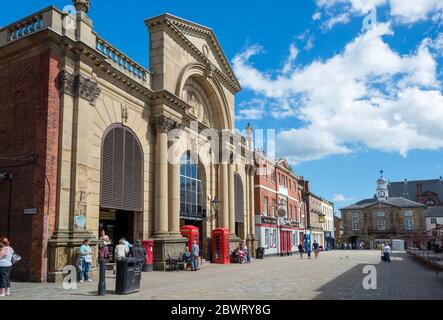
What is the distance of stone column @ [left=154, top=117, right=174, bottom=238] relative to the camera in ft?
67.4

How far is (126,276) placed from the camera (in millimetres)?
11070

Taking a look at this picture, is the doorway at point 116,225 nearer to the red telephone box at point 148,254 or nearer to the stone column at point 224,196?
the red telephone box at point 148,254

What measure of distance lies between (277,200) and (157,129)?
87.5 feet

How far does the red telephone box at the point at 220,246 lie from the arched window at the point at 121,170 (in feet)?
23.5

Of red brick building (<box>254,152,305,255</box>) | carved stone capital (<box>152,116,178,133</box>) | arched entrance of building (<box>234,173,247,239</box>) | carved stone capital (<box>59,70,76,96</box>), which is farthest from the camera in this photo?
red brick building (<box>254,152,305,255</box>)

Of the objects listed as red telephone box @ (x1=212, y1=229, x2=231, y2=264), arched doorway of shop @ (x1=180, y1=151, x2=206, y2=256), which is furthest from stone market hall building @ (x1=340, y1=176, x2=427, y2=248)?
arched doorway of shop @ (x1=180, y1=151, x2=206, y2=256)

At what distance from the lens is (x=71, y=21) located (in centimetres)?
1627

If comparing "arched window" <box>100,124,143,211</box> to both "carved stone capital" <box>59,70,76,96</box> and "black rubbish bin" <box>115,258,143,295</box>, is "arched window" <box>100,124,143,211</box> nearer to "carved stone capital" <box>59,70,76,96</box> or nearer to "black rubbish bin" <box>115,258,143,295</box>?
"carved stone capital" <box>59,70,76,96</box>

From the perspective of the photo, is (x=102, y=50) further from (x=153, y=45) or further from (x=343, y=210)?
(x=343, y=210)

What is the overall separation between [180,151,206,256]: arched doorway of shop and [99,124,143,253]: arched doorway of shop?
13.0 feet

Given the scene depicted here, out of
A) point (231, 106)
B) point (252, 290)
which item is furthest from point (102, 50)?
point (231, 106)

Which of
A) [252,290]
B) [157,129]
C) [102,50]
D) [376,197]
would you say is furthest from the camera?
[376,197]

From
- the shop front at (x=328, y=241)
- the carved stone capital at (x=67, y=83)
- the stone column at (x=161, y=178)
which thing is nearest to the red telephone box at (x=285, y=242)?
the stone column at (x=161, y=178)

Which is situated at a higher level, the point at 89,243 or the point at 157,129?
the point at 157,129
